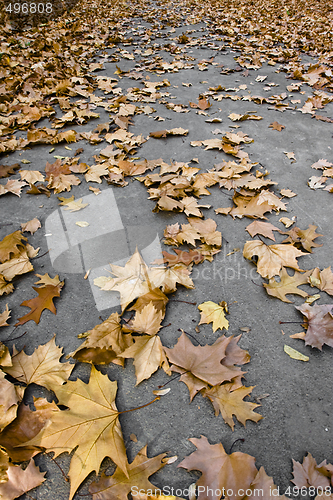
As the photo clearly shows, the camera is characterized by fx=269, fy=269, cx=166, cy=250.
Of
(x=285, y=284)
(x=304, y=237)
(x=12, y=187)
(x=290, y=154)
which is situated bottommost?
(x=285, y=284)

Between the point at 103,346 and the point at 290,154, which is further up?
the point at 290,154

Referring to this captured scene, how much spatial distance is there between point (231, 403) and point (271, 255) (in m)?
1.02

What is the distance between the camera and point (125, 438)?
120cm

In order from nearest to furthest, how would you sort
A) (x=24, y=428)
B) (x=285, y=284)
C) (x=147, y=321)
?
(x=24, y=428)
(x=147, y=321)
(x=285, y=284)

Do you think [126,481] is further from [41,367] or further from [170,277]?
[170,277]

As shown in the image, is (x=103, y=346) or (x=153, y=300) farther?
(x=153, y=300)

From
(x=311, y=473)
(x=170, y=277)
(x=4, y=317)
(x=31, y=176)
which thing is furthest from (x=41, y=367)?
(x=31, y=176)

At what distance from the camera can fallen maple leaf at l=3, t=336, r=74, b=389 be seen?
134 centimetres

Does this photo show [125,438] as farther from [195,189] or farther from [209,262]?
[195,189]

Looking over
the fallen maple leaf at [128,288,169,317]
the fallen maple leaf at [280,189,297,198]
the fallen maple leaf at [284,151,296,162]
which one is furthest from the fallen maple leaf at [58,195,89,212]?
the fallen maple leaf at [284,151,296,162]

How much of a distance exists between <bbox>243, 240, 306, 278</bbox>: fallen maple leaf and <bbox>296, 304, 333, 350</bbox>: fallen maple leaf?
30cm

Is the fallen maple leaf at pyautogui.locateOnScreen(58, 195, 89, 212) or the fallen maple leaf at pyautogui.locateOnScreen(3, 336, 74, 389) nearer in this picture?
the fallen maple leaf at pyautogui.locateOnScreen(3, 336, 74, 389)

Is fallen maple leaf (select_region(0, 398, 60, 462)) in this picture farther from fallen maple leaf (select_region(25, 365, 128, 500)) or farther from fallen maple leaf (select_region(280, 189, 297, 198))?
fallen maple leaf (select_region(280, 189, 297, 198))

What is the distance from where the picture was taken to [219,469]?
108 centimetres
